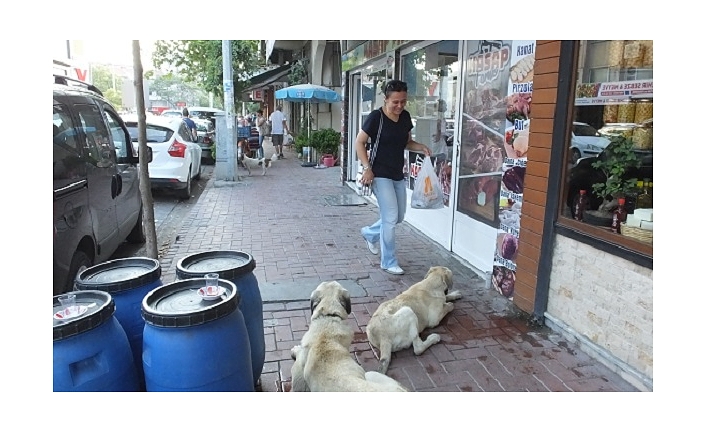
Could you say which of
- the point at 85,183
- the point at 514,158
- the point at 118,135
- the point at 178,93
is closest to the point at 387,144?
the point at 514,158

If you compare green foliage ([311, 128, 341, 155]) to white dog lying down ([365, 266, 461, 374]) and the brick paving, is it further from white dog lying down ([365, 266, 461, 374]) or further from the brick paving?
white dog lying down ([365, 266, 461, 374])

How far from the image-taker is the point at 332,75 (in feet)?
57.6

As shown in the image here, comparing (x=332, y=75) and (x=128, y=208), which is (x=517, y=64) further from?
(x=332, y=75)

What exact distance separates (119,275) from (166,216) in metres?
5.87

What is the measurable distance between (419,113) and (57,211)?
15.4ft

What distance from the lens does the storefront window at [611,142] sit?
306cm

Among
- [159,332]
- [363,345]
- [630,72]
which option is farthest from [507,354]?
[159,332]

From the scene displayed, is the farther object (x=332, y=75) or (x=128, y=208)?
(x=332, y=75)

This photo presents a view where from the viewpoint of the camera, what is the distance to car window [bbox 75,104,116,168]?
4.25 metres

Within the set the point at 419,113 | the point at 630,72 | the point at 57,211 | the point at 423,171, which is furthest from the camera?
the point at 419,113

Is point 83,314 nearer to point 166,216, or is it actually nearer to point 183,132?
point 166,216

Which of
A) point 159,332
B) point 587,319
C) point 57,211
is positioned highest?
point 57,211

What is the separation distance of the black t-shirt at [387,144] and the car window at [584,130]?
68.5 inches

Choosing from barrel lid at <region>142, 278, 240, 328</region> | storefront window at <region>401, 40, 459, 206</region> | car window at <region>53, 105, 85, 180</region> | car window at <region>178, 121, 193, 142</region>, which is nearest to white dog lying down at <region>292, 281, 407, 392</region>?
barrel lid at <region>142, 278, 240, 328</region>
